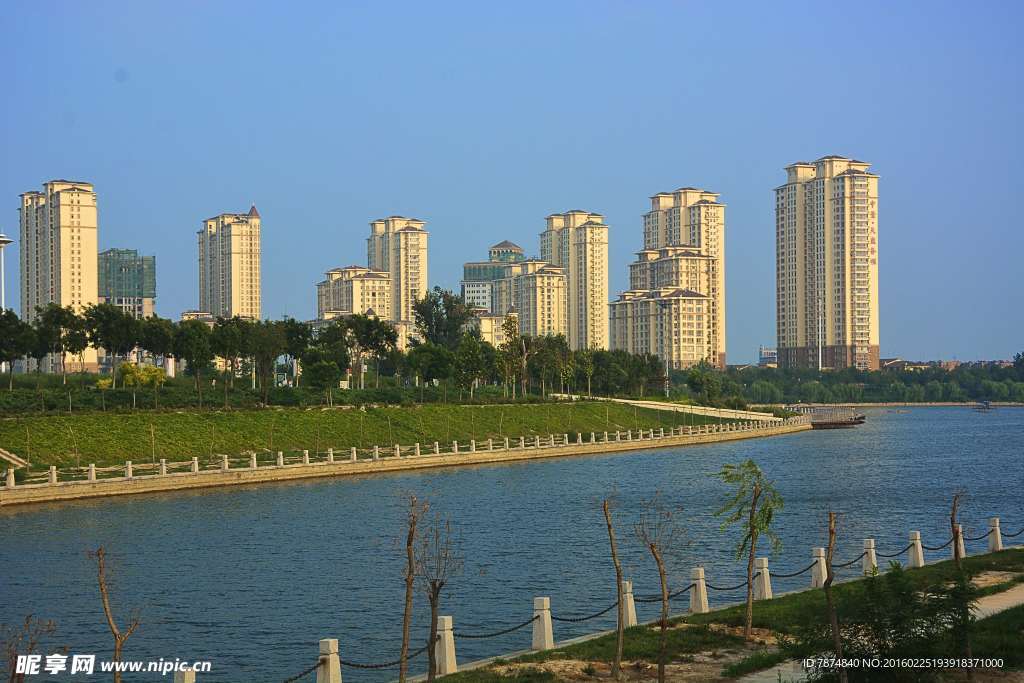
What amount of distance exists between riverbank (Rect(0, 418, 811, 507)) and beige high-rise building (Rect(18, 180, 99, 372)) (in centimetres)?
10063

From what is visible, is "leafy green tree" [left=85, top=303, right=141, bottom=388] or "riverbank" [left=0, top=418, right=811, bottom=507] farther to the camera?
"leafy green tree" [left=85, top=303, right=141, bottom=388]

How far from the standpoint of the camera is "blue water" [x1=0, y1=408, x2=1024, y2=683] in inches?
899

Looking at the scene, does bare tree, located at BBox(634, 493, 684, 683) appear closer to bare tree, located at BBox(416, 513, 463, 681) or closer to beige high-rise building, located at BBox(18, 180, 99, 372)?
bare tree, located at BBox(416, 513, 463, 681)

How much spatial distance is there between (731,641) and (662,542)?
17.0m

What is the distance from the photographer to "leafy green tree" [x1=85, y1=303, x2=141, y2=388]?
73562mm

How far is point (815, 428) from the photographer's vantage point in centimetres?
11988

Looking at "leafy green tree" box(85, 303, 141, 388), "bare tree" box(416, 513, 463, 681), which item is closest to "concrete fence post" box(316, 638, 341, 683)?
"bare tree" box(416, 513, 463, 681)

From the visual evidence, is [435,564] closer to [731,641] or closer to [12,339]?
[731,641]

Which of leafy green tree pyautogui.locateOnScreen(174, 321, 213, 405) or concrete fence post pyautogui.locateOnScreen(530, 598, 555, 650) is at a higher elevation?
leafy green tree pyautogui.locateOnScreen(174, 321, 213, 405)

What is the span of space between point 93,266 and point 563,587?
6129 inches

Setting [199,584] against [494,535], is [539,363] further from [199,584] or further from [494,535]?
[199,584]

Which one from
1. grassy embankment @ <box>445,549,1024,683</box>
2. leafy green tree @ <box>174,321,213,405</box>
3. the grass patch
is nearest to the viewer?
grassy embankment @ <box>445,549,1024,683</box>

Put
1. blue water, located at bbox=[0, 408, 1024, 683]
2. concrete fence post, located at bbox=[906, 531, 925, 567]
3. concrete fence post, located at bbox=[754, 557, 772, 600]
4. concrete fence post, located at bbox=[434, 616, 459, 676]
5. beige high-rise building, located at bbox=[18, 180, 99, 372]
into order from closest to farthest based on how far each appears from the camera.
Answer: concrete fence post, located at bbox=[434, 616, 459, 676] < concrete fence post, located at bbox=[754, 557, 772, 600] < blue water, located at bbox=[0, 408, 1024, 683] < concrete fence post, located at bbox=[906, 531, 925, 567] < beige high-rise building, located at bbox=[18, 180, 99, 372]

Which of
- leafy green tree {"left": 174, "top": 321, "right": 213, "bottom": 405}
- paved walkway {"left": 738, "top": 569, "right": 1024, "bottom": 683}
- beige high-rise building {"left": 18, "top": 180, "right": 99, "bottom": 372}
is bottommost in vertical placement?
paved walkway {"left": 738, "top": 569, "right": 1024, "bottom": 683}
